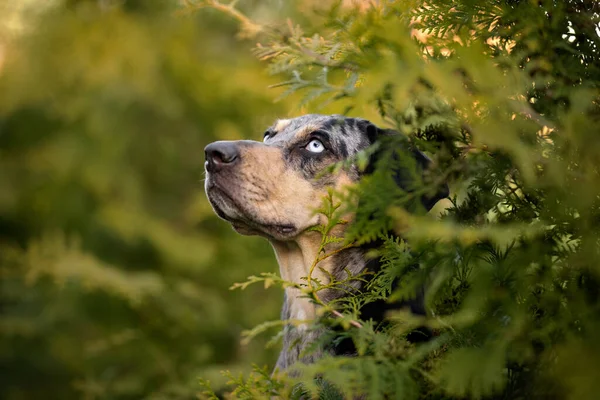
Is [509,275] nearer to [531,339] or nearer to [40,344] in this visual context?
[531,339]

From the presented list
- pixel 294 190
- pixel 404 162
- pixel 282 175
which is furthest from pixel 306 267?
pixel 404 162

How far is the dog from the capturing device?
3.39 m

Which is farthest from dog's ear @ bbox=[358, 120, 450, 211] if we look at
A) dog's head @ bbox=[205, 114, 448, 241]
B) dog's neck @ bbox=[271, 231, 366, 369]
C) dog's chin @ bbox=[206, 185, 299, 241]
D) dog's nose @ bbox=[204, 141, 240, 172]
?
dog's nose @ bbox=[204, 141, 240, 172]

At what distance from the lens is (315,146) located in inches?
155

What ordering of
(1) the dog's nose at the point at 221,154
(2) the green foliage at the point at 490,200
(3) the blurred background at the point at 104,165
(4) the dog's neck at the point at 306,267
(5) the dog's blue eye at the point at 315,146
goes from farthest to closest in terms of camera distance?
1. (3) the blurred background at the point at 104,165
2. (5) the dog's blue eye at the point at 315,146
3. (4) the dog's neck at the point at 306,267
4. (1) the dog's nose at the point at 221,154
5. (2) the green foliage at the point at 490,200

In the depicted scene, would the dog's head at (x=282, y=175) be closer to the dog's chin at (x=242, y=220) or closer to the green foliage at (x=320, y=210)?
the dog's chin at (x=242, y=220)

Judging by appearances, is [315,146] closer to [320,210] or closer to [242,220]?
[242,220]

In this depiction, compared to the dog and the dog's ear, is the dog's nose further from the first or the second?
the dog's ear

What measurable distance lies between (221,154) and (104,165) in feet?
27.7

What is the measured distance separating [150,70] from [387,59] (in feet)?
33.3

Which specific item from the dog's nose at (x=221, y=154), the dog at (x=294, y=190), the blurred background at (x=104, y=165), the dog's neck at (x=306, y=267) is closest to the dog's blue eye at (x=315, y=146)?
the dog at (x=294, y=190)

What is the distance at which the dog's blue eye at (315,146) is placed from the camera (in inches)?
154

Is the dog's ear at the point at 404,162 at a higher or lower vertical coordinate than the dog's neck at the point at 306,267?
higher

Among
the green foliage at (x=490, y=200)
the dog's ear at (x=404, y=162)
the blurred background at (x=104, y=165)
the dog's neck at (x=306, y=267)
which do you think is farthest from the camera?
the blurred background at (x=104, y=165)
